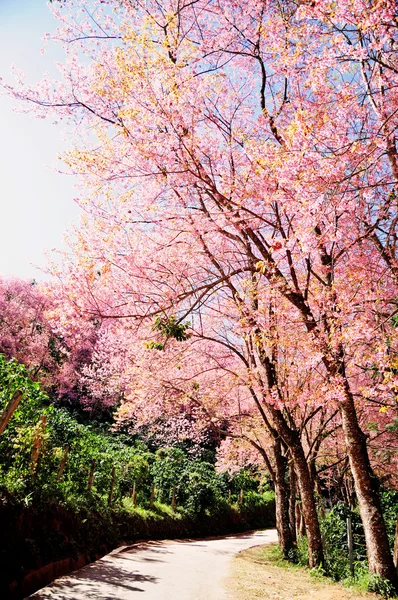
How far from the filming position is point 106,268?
730 cm

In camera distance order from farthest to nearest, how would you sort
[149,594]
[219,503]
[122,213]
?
1. [219,503]
2. [122,213]
3. [149,594]

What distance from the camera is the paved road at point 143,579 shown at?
16.4 feet

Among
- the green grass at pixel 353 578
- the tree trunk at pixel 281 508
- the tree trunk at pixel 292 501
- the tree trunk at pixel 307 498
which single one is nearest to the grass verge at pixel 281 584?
the green grass at pixel 353 578

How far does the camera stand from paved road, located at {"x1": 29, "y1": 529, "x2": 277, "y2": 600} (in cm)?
500

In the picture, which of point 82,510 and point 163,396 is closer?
point 82,510

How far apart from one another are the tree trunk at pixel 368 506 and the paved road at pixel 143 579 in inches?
100

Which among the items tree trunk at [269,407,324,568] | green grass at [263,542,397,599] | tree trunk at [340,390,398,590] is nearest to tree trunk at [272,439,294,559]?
green grass at [263,542,397,599]

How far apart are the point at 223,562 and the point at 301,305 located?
6.07 m

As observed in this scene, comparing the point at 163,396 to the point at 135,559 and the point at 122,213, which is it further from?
the point at 122,213

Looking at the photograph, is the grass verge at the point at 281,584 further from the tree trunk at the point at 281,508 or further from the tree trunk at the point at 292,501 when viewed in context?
the tree trunk at the point at 292,501

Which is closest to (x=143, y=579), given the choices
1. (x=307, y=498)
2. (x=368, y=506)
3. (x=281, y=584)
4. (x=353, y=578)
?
(x=281, y=584)

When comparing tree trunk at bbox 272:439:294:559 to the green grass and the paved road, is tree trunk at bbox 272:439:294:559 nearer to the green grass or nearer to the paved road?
the green grass

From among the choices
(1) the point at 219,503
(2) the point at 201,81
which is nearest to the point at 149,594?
(2) the point at 201,81

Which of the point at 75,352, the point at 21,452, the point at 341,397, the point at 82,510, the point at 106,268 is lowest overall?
the point at 82,510
